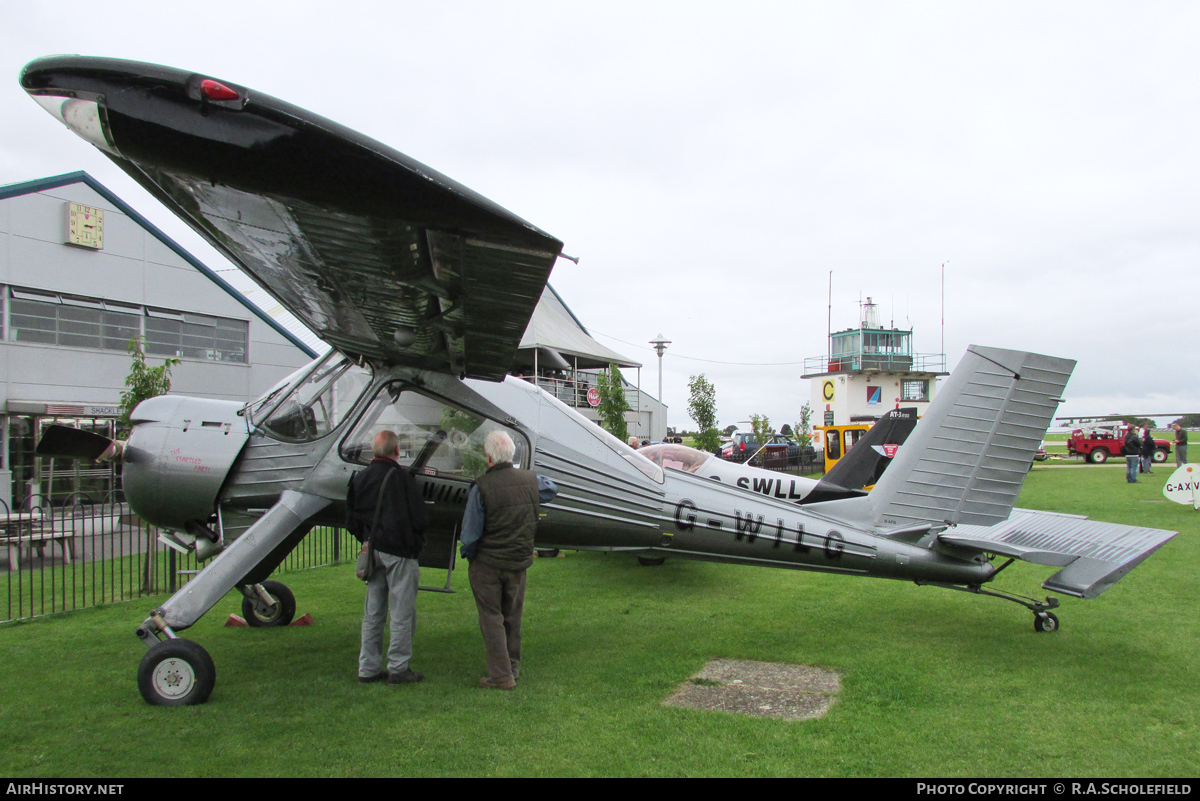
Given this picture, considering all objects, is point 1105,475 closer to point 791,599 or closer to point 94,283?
point 791,599

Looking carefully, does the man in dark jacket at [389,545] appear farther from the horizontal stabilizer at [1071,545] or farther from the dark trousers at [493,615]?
the horizontal stabilizer at [1071,545]

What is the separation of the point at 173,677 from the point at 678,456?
7078 millimetres

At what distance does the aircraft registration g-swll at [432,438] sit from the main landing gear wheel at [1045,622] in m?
Result: 0.03

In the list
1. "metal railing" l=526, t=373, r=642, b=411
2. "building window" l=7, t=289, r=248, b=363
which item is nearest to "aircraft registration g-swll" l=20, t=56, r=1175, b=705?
"building window" l=7, t=289, r=248, b=363

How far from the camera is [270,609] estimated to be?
278 inches

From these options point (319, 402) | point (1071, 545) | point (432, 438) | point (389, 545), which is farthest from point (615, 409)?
point (389, 545)

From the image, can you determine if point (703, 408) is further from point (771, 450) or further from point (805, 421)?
point (805, 421)

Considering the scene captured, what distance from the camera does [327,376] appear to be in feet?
19.4

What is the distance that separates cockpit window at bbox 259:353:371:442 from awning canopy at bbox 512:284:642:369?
818 inches

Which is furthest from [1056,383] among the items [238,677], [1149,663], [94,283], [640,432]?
[640,432]

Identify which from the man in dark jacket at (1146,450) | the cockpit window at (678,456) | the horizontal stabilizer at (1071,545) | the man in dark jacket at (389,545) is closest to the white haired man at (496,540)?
the man in dark jacket at (389,545)

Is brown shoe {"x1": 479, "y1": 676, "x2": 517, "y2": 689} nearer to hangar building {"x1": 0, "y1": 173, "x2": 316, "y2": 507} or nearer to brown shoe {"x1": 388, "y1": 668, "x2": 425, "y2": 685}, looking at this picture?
brown shoe {"x1": 388, "y1": 668, "x2": 425, "y2": 685}

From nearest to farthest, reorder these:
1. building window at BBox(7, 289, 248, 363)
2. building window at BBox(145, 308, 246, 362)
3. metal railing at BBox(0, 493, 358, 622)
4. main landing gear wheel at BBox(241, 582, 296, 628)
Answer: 1. main landing gear wheel at BBox(241, 582, 296, 628)
2. metal railing at BBox(0, 493, 358, 622)
3. building window at BBox(7, 289, 248, 363)
4. building window at BBox(145, 308, 246, 362)

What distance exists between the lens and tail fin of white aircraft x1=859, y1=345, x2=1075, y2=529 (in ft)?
20.9
